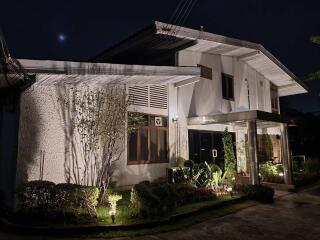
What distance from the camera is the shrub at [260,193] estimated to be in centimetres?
980

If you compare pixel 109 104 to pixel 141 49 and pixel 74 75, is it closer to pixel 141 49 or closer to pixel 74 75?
pixel 74 75

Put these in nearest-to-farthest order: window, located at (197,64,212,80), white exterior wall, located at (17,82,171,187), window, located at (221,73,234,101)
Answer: white exterior wall, located at (17,82,171,187) → window, located at (197,64,212,80) → window, located at (221,73,234,101)

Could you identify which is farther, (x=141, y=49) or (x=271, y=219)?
(x=141, y=49)

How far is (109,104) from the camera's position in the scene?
9.25 meters

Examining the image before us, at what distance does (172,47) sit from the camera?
12.8m

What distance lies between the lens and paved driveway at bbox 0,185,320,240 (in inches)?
248

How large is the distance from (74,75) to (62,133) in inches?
83.0

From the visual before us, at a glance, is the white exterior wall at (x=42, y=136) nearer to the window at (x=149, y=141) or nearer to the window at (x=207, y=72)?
the window at (x=149, y=141)

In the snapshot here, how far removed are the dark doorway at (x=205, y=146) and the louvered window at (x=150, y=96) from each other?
2.21 m

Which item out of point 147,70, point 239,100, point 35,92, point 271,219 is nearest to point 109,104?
point 147,70

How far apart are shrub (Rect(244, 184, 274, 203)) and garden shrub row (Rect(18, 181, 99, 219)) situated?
5.88 m

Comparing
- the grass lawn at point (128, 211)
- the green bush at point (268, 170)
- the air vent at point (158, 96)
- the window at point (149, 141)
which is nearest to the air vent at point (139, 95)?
the air vent at point (158, 96)

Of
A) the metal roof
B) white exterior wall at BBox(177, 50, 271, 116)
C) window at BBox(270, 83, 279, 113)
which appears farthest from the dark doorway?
window at BBox(270, 83, 279, 113)

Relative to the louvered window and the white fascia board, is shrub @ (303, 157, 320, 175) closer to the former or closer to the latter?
the louvered window
